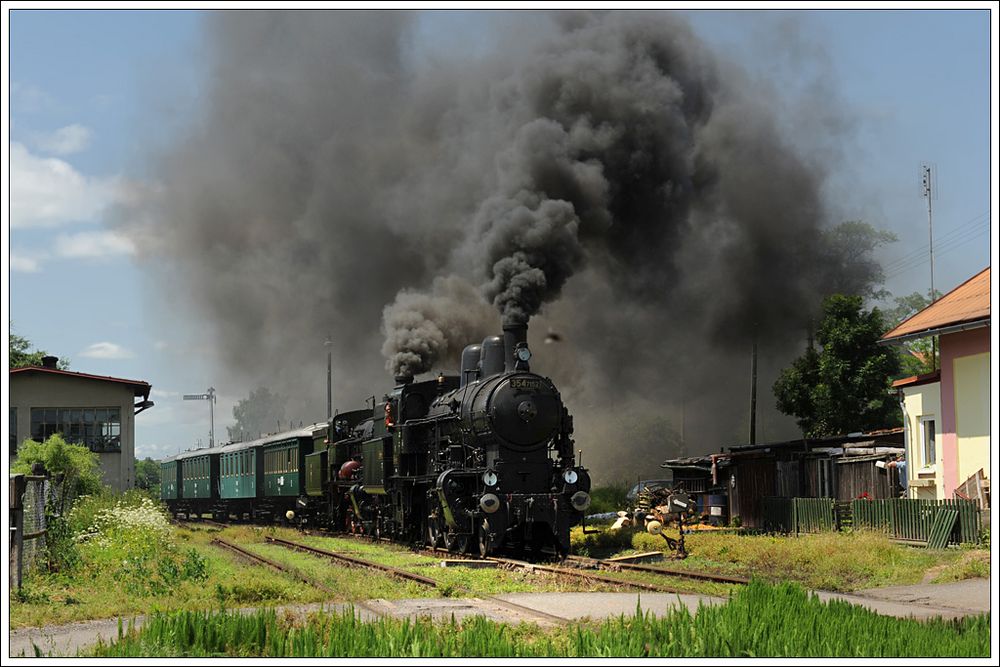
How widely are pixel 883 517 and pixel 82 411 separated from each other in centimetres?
2240

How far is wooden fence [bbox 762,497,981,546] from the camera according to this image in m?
17.2

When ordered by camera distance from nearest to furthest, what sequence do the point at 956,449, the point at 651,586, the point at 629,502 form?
the point at 651,586, the point at 956,449, the point at 629,502

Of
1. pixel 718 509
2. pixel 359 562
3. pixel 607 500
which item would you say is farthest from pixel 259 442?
pixel 359 562

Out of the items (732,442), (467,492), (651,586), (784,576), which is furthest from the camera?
(732,442)

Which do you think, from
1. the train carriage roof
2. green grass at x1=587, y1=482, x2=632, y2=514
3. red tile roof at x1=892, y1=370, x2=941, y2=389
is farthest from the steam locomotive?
green grass at x1=587, y1=482, x2=632, y2=514

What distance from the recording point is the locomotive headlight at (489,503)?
16844 mm

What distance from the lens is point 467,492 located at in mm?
18172

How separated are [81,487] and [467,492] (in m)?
11.8

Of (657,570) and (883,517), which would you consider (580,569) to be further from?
(883,517)

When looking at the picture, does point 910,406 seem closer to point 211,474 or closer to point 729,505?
point 729,505

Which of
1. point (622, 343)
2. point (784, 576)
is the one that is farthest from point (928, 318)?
point (622, 343)

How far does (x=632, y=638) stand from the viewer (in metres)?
6.93

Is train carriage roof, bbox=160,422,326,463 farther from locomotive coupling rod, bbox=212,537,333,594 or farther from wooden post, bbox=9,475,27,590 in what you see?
wooden post, bbox=9,475,27,590

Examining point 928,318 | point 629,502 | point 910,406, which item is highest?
point 928,318
